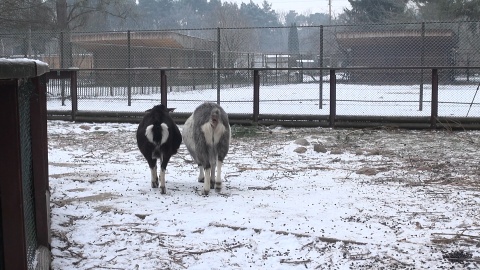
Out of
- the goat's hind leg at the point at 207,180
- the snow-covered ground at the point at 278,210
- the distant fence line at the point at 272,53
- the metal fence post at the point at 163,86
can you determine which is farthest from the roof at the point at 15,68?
the distant fence line at the point at 272,53

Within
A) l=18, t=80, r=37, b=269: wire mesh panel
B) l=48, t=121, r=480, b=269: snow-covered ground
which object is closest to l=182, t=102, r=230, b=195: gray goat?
l=48, t=121, r=480, b=269: snow-covered ground

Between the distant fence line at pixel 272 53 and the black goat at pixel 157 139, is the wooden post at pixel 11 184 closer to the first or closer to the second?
the black goat at pixel 157 139

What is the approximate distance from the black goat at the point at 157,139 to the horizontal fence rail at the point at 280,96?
686 cm

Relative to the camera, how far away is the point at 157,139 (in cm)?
730

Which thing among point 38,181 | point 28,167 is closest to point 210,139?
point 38,181

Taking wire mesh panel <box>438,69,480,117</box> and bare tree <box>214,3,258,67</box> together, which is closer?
wire mesh panel <box>438,69,480,117</box>

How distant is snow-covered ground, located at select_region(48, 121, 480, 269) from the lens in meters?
5.15

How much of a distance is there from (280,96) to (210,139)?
13.8 m

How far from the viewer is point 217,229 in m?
5.85

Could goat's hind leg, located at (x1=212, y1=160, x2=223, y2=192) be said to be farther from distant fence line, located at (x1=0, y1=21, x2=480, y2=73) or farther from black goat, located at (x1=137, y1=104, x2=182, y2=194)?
distant fence line, located at (x1=0, y1=21, x2=480, y2=73)

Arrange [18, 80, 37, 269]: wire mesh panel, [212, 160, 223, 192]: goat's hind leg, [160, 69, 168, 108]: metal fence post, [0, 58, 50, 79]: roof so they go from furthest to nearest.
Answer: [160, 69, 168, 108]: metal fence post
[212, 160, 223, 192]: goat's hind leg
[18, 80, 37, 269]: wire mesh panel
[0, 58, 50, 79]: roof

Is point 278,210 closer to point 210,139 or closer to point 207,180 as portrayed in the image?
point 207,180

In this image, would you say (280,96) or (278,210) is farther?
(280,96)

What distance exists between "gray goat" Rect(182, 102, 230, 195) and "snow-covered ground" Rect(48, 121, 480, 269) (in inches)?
10.3
